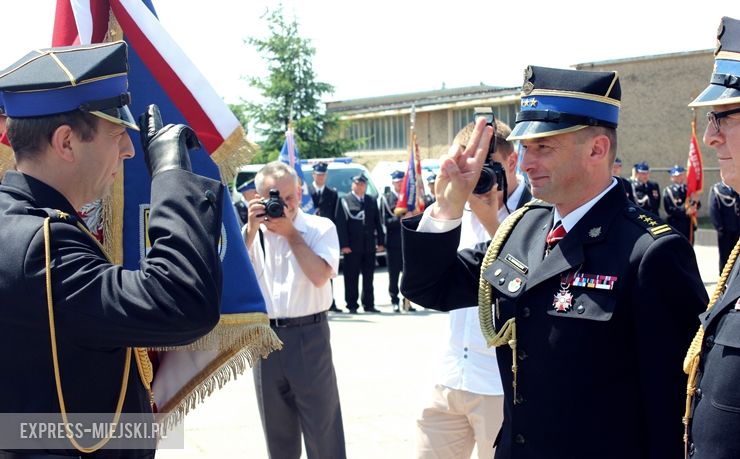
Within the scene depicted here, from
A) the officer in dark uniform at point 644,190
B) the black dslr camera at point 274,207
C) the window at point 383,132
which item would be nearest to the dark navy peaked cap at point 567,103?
the black dslr camera at point 274,207

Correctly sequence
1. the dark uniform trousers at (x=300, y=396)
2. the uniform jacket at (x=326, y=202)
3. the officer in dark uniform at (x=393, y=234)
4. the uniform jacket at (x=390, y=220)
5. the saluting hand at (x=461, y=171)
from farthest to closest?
1. the uniform jacket at (x=326, y=202)
2. the uniform jacket at (x=390, y=220)
3. the officer in dark uniform at (x=393, y=234)
4. the dark uniform trousers at (x=300, y=396)
5. the saluting hand at (x=461, y=171)

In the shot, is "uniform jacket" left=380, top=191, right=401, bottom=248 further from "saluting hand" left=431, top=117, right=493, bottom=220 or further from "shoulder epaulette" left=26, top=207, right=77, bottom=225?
"shoulder epaulette" left=26, top=207, right=77, bottom=225

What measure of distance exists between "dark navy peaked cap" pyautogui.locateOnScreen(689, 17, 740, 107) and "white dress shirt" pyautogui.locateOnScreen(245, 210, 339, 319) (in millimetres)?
2918

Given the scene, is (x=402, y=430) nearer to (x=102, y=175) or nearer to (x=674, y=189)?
(x=102, y=175)

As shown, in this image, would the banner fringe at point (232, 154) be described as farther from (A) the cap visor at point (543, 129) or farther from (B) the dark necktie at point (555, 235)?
(B) the dark necktie at point (555, 235)

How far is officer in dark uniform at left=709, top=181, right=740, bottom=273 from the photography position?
551 inches

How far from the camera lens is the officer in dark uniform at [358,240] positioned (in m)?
13.1

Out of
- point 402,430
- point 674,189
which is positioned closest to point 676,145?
point 674,189

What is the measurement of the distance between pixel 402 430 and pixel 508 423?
370 centimetres

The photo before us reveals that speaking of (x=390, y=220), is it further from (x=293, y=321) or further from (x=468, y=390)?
(x=468, y=390)

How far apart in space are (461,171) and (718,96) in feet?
2.95

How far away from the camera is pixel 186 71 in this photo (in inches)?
132

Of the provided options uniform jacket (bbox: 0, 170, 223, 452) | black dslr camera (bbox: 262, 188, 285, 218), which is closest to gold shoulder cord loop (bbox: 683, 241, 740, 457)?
uniform jacket (bbox: 0, 170, 223, 452)

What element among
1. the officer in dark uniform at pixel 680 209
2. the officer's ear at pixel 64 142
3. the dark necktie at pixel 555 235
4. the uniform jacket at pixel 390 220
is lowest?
the officer in dark uniform at pixel 680 209
